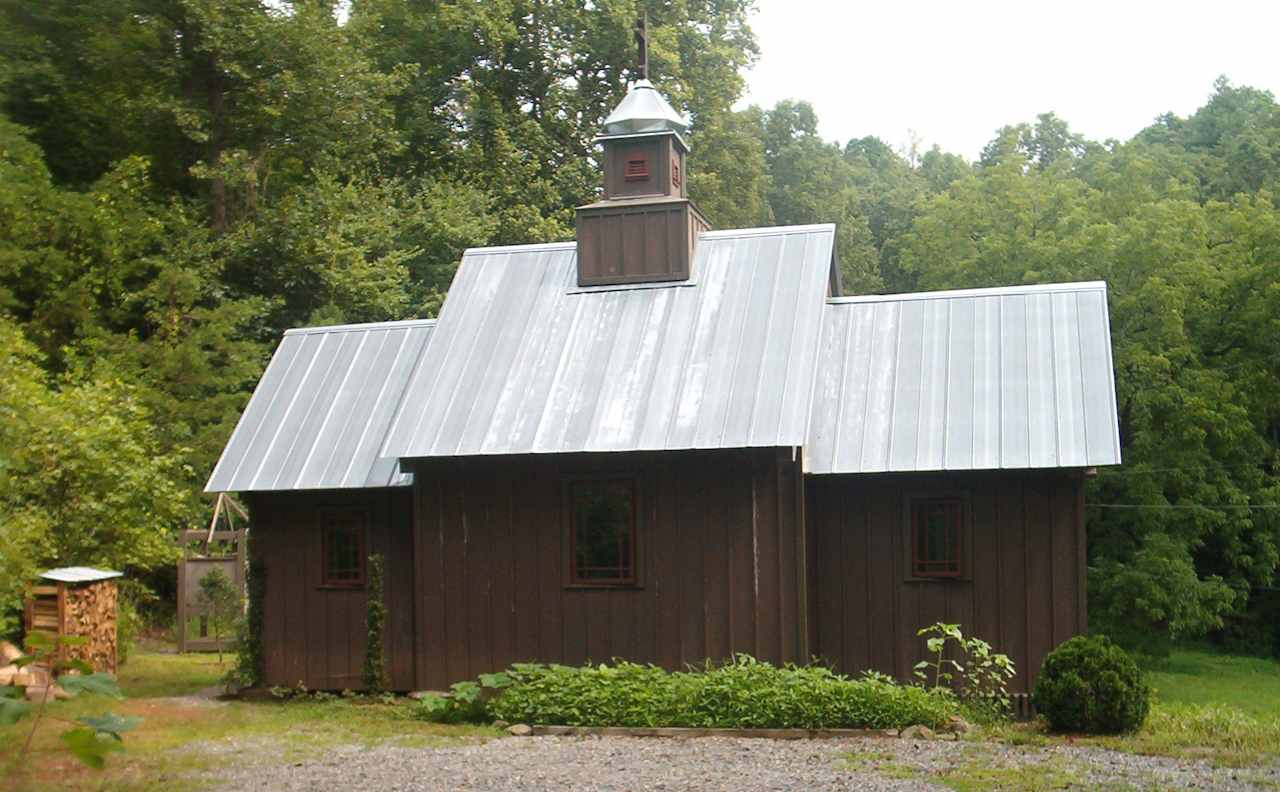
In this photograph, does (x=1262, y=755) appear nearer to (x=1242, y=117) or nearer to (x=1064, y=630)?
(x=1064, y=630)

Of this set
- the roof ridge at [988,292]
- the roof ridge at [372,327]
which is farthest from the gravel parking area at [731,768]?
the roof ridge at [372,327]

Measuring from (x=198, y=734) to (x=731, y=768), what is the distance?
18.5 ft

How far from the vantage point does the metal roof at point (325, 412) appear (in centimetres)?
1675

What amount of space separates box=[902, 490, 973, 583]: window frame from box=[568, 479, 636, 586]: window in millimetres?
3063

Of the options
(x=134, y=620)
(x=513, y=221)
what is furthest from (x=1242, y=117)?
(x=134, y=620)

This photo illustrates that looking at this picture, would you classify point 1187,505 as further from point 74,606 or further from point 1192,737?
point 74,606

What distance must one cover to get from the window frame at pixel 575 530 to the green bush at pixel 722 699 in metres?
1.06

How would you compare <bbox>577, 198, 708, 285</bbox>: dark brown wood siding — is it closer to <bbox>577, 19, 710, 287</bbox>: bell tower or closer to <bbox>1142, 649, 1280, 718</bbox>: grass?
<bbox>577, 19, 710, 287</bbox>: bell tower

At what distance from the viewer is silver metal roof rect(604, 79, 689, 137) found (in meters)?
18.5

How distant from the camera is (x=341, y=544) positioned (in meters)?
16.9

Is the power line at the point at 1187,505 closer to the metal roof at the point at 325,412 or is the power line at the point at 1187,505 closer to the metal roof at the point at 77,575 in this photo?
the metal roof at the point at 325,412

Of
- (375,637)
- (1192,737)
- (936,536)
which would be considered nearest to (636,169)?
(936,536)

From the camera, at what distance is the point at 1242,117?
143ft

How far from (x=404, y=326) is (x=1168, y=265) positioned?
17.6 m
